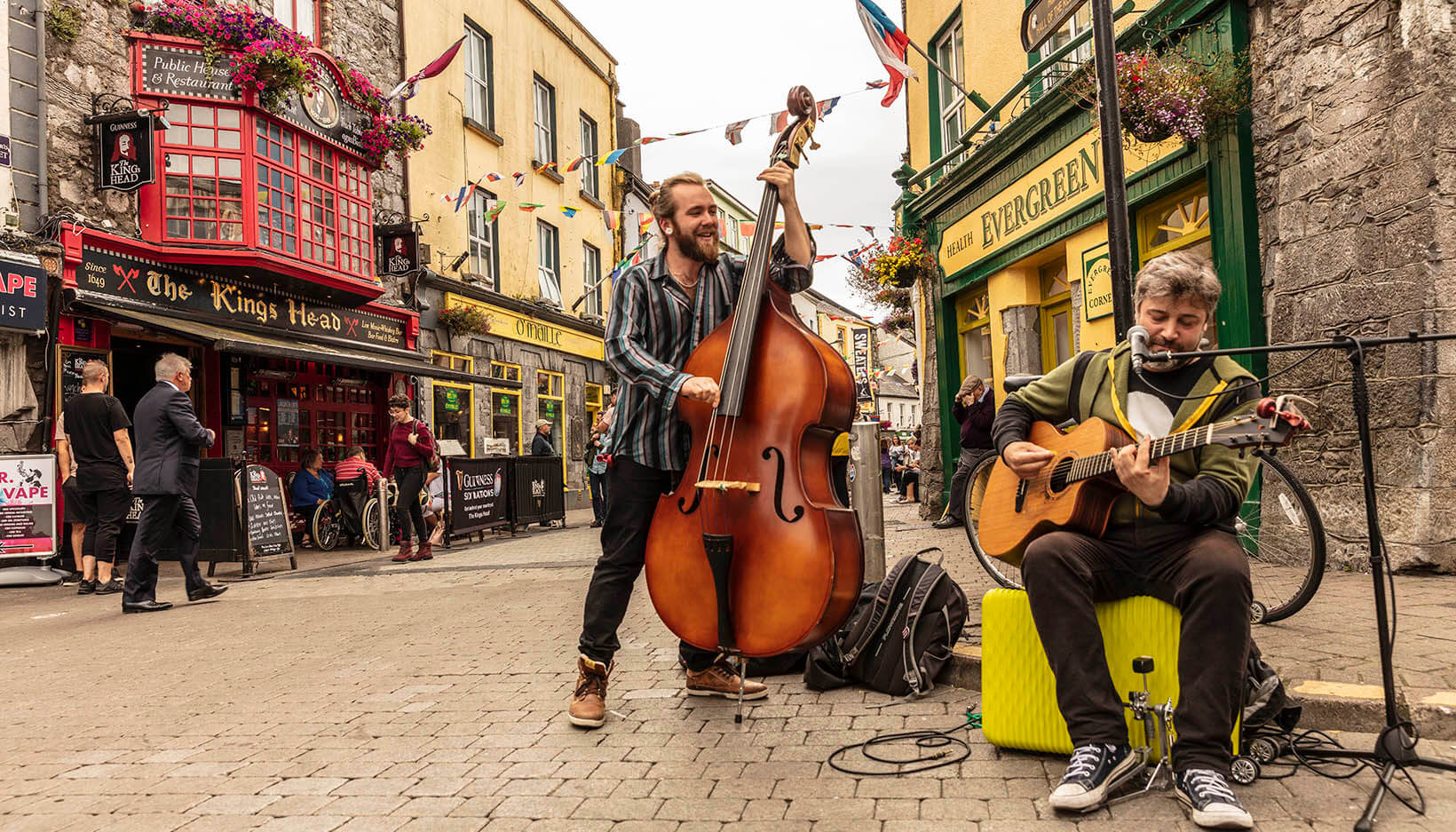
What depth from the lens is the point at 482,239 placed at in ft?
62.5

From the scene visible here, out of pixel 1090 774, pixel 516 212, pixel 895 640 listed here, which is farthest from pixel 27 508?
pixel 516 212

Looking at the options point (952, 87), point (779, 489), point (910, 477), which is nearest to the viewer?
point (779, 489)

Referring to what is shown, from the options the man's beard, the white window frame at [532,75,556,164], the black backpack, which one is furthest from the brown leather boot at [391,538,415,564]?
the white window frame at [532,75,556,164]

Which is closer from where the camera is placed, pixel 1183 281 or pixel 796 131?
pixel 1183 281

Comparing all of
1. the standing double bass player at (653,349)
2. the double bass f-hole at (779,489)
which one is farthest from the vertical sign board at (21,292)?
the double bass f-hole at (779,489)

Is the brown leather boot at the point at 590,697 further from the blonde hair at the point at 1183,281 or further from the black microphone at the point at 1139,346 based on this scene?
the blonde hair at the point at 1183,281

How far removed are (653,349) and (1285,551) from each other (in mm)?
2922

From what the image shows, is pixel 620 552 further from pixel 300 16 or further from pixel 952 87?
pixel 300 16

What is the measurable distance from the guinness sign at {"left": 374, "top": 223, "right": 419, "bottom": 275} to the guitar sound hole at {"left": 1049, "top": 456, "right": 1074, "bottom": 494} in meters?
14.1

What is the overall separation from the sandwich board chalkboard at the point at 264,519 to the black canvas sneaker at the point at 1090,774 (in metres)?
8.43

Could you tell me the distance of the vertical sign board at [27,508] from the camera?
9.05 metres

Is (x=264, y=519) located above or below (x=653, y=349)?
below

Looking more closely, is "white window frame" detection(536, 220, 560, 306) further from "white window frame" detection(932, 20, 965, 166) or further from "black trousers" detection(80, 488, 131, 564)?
"black trousers" detection(80, 488, 131, 564)

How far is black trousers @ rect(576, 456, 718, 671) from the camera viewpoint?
3580 mm
